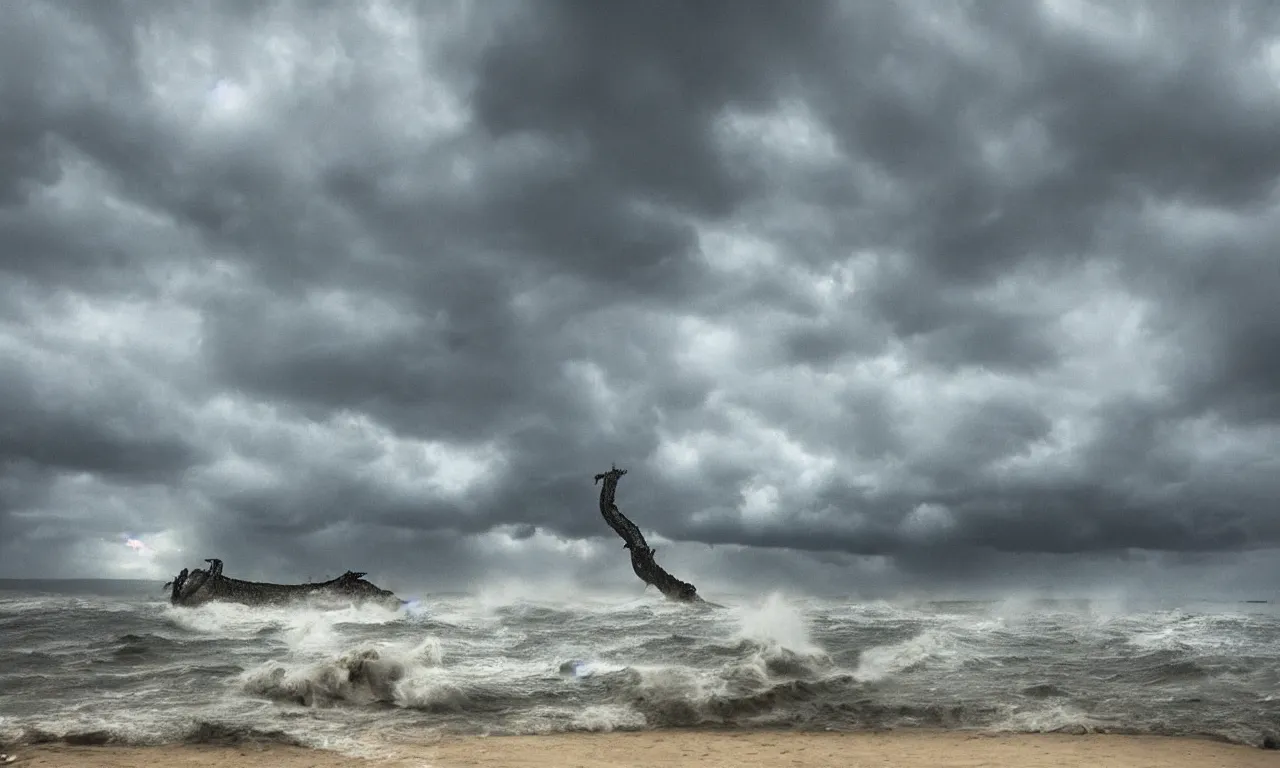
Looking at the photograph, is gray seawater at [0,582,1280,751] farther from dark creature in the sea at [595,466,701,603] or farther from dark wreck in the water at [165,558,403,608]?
dark creature in the sea at [595,466,701,603]

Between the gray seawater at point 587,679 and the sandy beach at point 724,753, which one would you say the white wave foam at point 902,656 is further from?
the sandy beach at point 724,753

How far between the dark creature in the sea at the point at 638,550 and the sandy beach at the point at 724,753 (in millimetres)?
29180

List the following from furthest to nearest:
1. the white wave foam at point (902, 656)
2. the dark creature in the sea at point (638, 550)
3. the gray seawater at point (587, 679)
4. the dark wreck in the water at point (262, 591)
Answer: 1. the dark creature in the sea at point (638, 550)
2. the dark wreck in the water at point (262, 591)
3. the white wave foam at point (902, 656)
4. the gray seawater at point (587, 679)

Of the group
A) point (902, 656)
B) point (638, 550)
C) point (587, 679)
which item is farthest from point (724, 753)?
point (638, 550)

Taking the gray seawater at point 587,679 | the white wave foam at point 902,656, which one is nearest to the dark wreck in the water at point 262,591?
the gray seawater at point 587,679

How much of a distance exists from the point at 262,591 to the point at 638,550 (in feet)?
64.6

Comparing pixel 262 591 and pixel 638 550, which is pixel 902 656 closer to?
pixel 638 550

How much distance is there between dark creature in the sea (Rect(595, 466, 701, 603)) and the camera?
1736 inches

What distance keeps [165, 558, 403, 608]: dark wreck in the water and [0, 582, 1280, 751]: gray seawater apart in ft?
22.1

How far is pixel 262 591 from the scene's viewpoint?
39.7 m

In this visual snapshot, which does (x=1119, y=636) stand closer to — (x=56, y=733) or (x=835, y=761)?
(x=835, y=761)

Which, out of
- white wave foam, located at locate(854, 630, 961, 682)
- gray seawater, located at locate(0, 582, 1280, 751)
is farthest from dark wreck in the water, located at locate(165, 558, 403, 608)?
white wave foam, located at locate(854, 630, 961, 682)

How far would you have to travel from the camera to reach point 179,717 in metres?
14.8

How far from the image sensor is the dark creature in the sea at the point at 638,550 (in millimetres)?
44094
